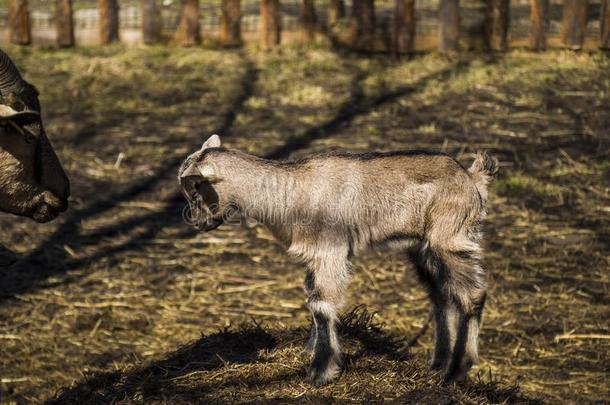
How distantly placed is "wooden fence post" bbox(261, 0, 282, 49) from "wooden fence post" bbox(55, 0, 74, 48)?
2.53 m

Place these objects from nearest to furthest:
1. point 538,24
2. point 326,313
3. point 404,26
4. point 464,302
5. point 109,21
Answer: point 326,313, point 464,302, point 538,24, point 404,26, point 109,21

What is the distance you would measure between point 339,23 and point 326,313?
8.80m

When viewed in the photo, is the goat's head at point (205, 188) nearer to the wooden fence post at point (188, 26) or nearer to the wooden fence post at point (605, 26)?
the wooden fence post at point (188, 26)

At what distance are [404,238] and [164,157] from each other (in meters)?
5.77

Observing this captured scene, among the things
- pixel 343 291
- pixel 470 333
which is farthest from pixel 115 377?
pixel 470 333

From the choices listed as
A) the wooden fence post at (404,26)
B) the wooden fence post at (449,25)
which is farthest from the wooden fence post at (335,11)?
the wooden fence post at (449,25)

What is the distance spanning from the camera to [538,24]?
13180mm

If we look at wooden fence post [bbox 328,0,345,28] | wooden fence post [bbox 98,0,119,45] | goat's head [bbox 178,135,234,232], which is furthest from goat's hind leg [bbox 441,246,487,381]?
wooden fence post [bbox 98,0,119,45]

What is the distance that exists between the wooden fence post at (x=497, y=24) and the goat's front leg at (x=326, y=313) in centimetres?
825

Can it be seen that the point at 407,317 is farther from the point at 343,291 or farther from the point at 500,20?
the point at 500,20

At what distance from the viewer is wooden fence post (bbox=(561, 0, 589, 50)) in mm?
12953

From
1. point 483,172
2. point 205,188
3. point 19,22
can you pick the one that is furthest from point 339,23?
point 205,188

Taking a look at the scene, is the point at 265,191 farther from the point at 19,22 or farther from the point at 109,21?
the point at 19,22

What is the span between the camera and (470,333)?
6.16 m
